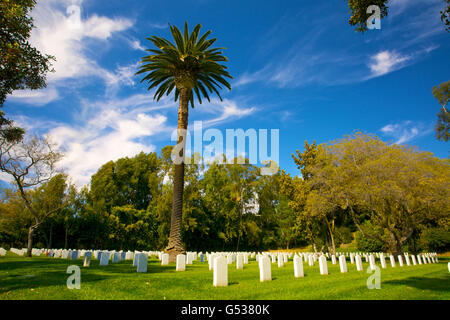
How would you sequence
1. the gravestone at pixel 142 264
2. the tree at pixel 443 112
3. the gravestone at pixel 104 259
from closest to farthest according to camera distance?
the gravestone at pixel 142 264, the gravestone at pixel 104 259, the tree at pixel 443 112

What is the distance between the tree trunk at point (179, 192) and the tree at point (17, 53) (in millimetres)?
8355

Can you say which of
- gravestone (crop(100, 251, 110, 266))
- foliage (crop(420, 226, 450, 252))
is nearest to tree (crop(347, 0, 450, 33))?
gravestone (crop(100, 251, 110, 266))

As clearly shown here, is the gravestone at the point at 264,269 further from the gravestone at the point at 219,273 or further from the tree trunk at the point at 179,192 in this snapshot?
the tree trunk at the point at 179,192

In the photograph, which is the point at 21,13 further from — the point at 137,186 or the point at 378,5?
the point at 137,186

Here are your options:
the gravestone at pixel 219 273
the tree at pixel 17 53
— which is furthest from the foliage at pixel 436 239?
the tree at pixel 17 53

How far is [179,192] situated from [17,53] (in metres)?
11.0

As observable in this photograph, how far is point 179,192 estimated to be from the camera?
56.0 feet

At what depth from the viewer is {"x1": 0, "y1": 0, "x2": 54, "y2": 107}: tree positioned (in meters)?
9.35

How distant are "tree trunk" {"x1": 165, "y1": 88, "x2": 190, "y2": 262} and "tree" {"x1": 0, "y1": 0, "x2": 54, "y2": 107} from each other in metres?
8.36

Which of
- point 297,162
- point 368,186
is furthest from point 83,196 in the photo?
point 368,186

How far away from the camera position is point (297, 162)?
88.5 feet

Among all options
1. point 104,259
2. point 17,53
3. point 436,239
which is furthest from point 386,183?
point 436,239

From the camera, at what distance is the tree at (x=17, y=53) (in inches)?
368
